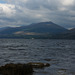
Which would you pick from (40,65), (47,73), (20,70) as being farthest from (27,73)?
(40,65)

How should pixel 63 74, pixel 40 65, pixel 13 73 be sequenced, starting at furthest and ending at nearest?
pixel 40 65, pixel 63 74, pixel 13 73

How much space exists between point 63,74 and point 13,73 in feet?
24.9

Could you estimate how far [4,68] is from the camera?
94.1 feet

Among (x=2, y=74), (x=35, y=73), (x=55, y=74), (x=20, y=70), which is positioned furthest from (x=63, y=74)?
(x=2, y=74)

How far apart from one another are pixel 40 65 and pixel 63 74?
27.6 feet

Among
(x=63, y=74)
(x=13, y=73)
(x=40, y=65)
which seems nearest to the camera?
(x=13, y=73)

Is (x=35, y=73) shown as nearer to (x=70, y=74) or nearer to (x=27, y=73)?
(x=27, y=73)

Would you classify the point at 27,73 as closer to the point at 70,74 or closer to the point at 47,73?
the point at 47,73

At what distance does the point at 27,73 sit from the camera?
87.4 feet

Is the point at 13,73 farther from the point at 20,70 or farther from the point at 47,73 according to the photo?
the point at 47,73

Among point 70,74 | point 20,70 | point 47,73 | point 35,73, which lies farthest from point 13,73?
point 70,74

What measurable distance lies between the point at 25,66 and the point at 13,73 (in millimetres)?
2796

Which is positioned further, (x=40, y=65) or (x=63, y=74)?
(x=40, y=65)

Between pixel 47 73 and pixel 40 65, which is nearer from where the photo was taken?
pixel 47 73
